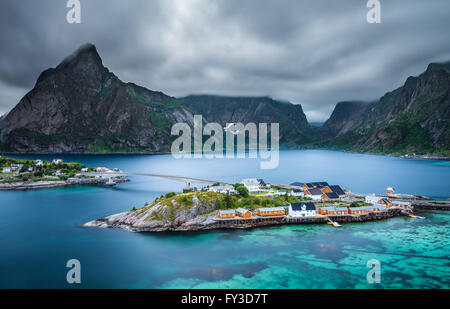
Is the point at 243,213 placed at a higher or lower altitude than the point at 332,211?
higher

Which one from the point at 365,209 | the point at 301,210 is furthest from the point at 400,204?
the point at 301,210

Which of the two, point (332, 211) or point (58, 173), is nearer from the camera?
point (332, 211)

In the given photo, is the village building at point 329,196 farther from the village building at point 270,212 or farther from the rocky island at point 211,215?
the village building at point 270,212

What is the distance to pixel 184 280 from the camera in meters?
36.0

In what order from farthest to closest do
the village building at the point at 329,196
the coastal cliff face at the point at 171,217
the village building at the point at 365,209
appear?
→ 1. the village building at the point at 329,196
2. the village building at the point at 365,209
3. the coastal cliff face at the point at 171,217

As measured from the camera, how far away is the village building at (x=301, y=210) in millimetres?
62781

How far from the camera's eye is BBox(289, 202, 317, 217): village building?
62781mm

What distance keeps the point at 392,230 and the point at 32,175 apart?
447 feet

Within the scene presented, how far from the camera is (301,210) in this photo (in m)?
63.1

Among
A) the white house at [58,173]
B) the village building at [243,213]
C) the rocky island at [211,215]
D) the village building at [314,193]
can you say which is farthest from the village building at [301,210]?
the white house at [58,173]

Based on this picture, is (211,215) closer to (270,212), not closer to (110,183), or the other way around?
(270,212)

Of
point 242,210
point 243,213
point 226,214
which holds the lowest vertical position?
point 226,214
